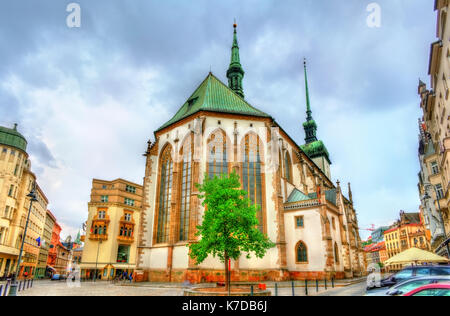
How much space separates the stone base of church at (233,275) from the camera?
24328 mm

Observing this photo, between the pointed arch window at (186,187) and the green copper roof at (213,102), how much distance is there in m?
3.69

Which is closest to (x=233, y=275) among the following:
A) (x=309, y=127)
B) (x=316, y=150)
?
(x=316, y=150)

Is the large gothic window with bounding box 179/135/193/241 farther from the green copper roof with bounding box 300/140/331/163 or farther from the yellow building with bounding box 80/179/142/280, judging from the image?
the green copper roof with bounding box 300/140/331/163

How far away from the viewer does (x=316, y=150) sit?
207 ft

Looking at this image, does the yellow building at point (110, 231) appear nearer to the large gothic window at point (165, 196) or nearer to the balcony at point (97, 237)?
the balcony at point (97, 237)

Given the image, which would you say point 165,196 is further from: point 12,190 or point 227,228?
point 12,190

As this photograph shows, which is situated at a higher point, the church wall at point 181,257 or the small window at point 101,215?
the small window at point 101,215

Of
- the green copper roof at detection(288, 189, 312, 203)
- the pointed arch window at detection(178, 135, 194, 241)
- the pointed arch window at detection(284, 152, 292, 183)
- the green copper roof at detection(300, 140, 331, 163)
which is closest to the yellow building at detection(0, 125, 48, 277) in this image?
the pointed arch window at detection(178, 135, 194, 241)

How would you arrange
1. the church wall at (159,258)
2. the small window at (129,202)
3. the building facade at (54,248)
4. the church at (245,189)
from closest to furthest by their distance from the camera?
the church at (245,189)
the church wall at (159,258)
the small window at (129,202)
the building facade at (54,248)

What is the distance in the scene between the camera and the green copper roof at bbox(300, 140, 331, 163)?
206 ft

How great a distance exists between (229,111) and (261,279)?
16610mm

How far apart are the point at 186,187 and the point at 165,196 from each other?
3.18 m

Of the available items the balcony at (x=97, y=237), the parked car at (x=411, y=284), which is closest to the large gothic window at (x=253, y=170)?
the parked car at (x=411, y=284)

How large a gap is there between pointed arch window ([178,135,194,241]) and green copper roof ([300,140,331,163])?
39.9 meters
